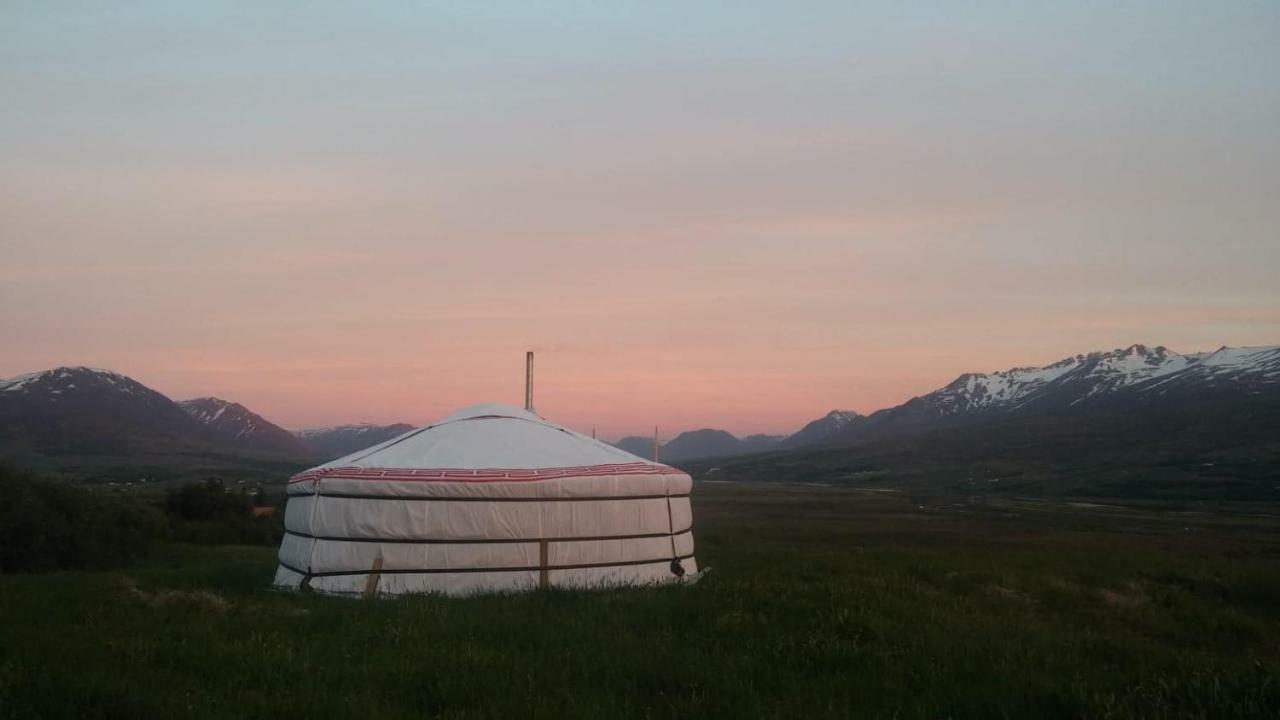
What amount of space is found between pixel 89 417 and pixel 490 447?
360 feet

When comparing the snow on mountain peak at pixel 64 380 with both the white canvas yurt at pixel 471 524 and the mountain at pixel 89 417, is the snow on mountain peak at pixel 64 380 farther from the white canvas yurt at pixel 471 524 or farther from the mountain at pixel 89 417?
the white canvas yurt at pixel 471 524

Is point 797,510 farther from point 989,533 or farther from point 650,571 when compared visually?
point 650,571

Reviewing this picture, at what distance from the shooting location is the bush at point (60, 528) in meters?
15.3

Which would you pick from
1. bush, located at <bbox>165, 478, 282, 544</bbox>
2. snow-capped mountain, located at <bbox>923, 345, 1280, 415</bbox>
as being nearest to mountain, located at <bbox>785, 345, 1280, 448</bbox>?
snow-capped mountain, located at <bbox>923, 345, 1280, 415</bbox>

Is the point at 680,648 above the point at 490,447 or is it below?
below

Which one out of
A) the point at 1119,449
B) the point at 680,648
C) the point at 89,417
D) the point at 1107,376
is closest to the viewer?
the point at 680,648

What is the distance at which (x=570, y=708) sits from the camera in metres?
5.01

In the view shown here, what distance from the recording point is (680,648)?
6.48 m

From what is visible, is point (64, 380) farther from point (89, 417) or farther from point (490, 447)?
point (490, 447)

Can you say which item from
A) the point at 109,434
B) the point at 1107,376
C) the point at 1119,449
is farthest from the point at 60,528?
the point at 1107,376

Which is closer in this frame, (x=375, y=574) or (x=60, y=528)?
(x=375, y=574)

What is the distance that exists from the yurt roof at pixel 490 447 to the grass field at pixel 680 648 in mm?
2071

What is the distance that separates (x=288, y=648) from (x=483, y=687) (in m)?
1.65

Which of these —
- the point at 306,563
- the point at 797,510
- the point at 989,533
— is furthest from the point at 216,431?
the point at 306,563
